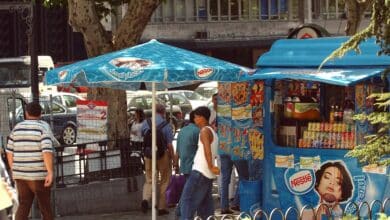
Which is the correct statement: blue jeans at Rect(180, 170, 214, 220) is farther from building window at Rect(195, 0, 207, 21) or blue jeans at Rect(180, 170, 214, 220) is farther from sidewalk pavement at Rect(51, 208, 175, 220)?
building window at Rect(195, 0, 207, 21)

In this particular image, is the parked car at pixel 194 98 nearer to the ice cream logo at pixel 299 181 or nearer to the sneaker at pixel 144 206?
the sneaker at pixel 144 206

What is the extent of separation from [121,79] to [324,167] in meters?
2.61

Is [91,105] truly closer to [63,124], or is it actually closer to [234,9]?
[63,124]

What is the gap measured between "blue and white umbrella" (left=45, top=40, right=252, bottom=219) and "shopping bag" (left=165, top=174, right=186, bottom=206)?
2.44 meters

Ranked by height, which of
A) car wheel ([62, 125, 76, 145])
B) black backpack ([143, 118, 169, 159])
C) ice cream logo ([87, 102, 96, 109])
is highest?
ice cream logo ([87, 102, 96, 109])

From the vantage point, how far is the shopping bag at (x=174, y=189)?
12.4m

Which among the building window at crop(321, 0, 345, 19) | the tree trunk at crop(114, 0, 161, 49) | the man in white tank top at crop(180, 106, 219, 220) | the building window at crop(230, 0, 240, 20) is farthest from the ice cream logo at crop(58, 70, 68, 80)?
the building window at crop(321, 0, 345, 19)

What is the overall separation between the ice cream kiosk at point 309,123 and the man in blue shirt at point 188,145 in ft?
2.21

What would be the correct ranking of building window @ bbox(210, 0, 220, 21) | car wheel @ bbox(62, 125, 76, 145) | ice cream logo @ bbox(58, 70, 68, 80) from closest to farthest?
ice cream logo @ bbox(58, 70, 68, 80) < car wheel @ bbox(62, 125, 76, 145) < building window @ bbox(210, 0, 220, 21)

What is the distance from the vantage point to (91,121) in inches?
499

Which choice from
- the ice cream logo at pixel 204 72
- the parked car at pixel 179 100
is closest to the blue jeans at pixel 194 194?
the ice cream logo at pixel 204 72

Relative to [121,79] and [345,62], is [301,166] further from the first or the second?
[121,79]

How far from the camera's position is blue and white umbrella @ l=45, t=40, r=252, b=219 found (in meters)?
9.02

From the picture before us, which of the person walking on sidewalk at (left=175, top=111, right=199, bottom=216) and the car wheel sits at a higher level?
the person walking on sidewalk at (left=175, top=111, right=199, bottom=216)
